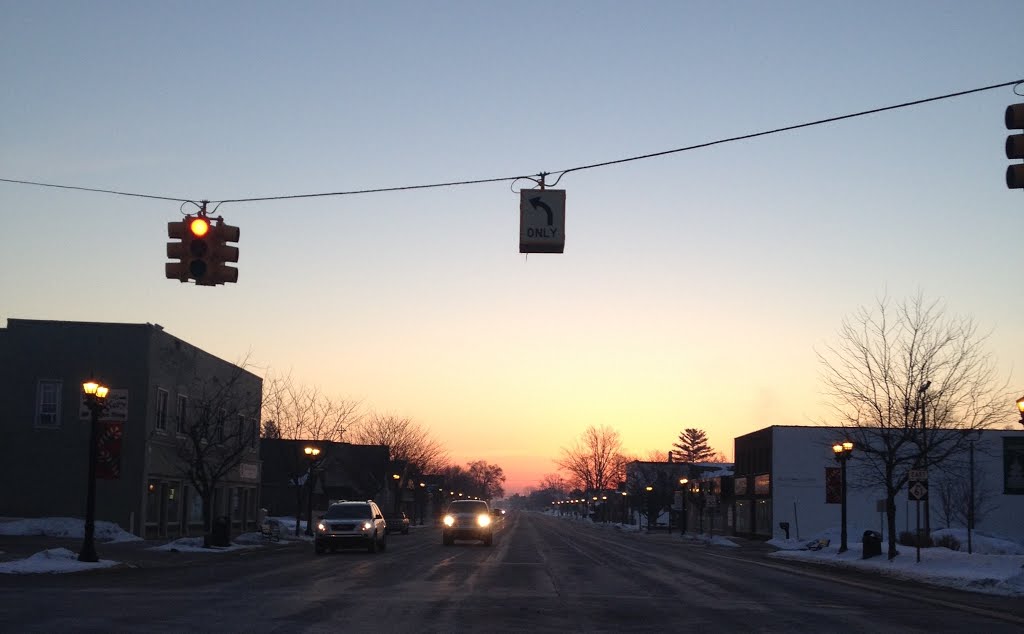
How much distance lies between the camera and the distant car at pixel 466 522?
43938mm

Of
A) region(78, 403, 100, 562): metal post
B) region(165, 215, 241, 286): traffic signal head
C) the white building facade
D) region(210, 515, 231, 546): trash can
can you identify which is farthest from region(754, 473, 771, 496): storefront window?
region(165, 215, 241, 286): traffic signal head

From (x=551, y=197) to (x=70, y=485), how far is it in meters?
32.3

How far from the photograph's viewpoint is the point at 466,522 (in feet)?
145

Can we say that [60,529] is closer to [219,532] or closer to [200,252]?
[219,532]

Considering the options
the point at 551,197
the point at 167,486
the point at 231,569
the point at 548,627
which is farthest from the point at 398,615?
the point at 167,486

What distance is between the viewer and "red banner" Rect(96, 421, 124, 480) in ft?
136

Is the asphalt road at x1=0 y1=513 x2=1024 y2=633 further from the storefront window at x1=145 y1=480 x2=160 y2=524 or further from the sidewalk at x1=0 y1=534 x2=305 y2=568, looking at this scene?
the storefront window at x1=145 y1=480 x2=160 y2=524

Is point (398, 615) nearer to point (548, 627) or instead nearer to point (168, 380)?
point (548, 627)

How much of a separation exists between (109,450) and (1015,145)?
36904 mm

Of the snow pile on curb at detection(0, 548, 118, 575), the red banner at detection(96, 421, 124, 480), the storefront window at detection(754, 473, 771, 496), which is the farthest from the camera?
the storefront window at detection(754, 473, 771, 496)

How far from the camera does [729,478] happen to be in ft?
280

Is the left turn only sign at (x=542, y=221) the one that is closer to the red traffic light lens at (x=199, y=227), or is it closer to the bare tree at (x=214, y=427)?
the red traffic light lens at (x=199, y=227)

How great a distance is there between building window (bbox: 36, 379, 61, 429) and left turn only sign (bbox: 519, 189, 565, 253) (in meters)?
32.0

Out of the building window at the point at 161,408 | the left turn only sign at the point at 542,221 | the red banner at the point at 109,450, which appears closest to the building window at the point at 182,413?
the building window at the point at 161,408
